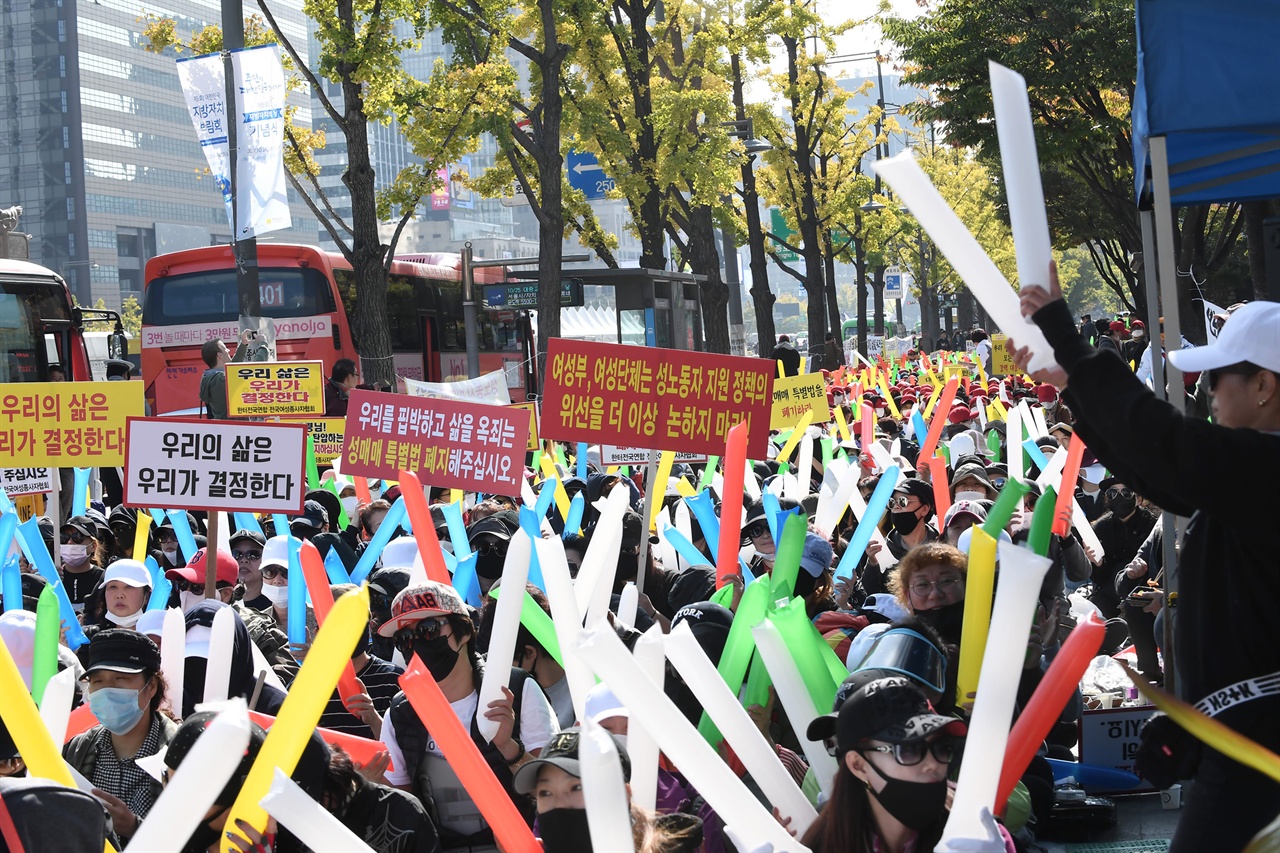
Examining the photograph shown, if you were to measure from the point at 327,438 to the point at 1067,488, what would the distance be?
638 centimetres

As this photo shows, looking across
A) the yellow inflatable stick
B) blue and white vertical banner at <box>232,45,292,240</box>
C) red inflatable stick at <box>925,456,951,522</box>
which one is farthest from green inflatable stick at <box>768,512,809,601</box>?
blue and white vertical banner at <box>232,45,292,240</box>

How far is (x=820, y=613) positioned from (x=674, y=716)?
3181mm

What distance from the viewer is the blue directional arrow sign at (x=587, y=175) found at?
84.3 ft

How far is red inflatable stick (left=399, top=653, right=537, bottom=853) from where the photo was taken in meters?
2.67

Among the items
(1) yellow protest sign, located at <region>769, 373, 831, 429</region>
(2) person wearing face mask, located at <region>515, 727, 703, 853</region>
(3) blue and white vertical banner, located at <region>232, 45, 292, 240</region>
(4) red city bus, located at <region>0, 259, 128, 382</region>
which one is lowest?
(2) person wearing face mask, located at <region>515, 727, 703, 853</region>

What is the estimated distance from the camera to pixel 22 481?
29.7 feet

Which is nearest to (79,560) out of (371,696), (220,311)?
(371,696)

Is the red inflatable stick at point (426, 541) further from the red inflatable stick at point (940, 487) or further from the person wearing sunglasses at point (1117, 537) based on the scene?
the person wearing sunglasses at point (1117, 537)

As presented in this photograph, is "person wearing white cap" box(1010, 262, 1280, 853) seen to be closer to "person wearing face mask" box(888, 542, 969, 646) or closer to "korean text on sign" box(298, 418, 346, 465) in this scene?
"person wearing face mask" box(888, 542, 969, 646)

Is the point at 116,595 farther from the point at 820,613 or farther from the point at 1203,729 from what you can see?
the point at 1203,729

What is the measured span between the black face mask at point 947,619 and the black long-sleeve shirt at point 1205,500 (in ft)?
5.58

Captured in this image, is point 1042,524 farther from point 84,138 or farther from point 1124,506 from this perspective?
point 84,138

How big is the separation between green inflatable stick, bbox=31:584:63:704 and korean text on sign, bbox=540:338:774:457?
326 cm

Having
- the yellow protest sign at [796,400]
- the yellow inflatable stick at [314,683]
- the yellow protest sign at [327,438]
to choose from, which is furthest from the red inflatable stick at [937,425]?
the yellow inflatable stick at [314,683]
